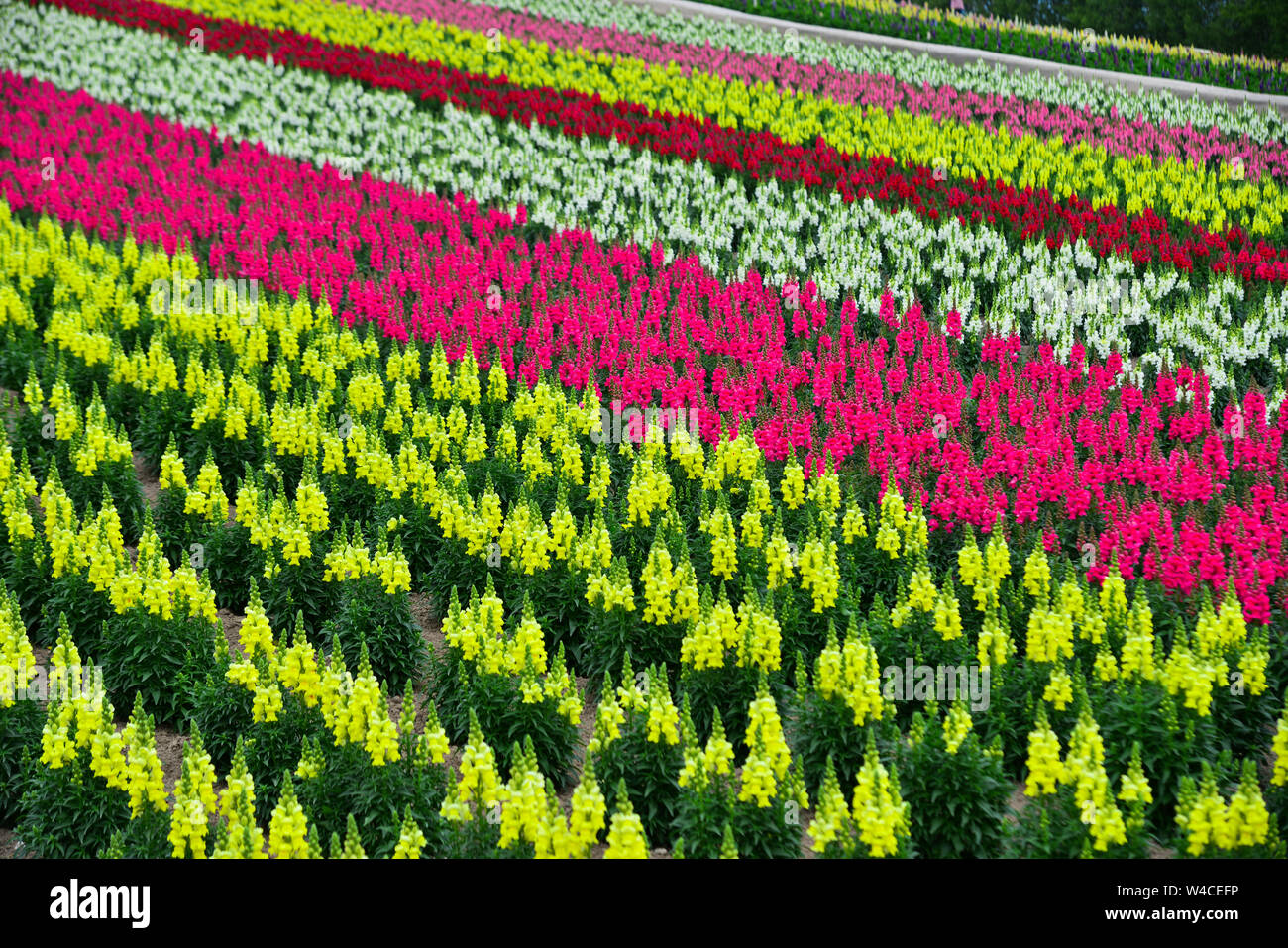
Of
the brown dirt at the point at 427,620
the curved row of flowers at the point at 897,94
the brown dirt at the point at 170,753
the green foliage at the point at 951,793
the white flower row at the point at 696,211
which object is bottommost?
the brown dirt at the point at 170,753

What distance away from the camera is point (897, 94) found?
28.6 m

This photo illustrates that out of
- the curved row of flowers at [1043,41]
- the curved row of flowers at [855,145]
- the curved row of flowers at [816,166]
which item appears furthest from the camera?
the curved row of flowers at [1043,41]

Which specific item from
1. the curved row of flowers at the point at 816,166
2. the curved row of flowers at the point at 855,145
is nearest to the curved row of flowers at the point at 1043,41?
the curved row of flowers at the point at 855,145

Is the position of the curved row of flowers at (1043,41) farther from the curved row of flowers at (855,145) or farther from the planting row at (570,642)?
the planting row at (570,642)

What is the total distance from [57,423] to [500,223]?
8.01 m

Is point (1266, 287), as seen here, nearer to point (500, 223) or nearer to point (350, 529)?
point (500, 223)

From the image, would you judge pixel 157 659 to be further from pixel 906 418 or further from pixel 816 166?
pixel 816 166

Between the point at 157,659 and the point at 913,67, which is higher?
the point at 913,67

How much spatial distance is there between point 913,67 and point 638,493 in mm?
22730

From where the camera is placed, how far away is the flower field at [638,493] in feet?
28.7

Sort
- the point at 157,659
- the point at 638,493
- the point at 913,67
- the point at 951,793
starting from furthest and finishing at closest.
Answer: the point at 913,67
the point at 638,493
the point at 157,659
the point at 951,793

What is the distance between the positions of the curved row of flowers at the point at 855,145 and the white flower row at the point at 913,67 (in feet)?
11.6

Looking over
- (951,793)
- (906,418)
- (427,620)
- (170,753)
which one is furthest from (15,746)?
(906,418)

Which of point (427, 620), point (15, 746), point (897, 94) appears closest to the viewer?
point (15, 746)
